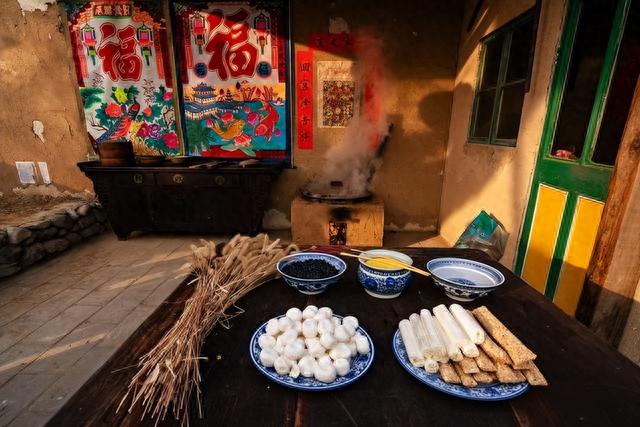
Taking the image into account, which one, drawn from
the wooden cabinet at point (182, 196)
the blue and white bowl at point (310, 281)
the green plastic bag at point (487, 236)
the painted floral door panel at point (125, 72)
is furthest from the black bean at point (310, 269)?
the painted floral door panel at point (125, 72)

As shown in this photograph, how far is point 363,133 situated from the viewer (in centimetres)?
501

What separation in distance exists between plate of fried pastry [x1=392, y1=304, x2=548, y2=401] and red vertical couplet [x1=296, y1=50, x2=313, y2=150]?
14.4ft

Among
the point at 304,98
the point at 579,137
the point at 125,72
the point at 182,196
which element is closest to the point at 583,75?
the point at 579,137

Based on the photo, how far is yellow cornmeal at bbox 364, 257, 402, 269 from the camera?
1410mm

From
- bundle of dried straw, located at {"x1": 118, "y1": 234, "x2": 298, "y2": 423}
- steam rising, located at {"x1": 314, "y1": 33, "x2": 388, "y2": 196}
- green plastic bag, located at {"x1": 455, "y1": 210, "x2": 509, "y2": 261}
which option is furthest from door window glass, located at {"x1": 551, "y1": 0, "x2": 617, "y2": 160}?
steam rising, located at {"x1": 314, "y1": 33, "x2": 388, "y2": 196}

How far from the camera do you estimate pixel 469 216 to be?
167 inches

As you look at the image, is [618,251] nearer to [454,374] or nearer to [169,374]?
[454,374]

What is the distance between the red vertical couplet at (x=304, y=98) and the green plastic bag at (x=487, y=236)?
2.76 metres

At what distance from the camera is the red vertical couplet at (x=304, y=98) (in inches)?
189

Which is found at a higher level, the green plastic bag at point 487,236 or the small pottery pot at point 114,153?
the small pottery pot at point 114,153

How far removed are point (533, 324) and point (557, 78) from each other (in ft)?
7.75

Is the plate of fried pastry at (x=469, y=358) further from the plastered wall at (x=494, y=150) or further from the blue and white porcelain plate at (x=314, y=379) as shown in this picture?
the plastered wall at (x=494, y=150)

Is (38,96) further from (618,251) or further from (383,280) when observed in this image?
(618,251)

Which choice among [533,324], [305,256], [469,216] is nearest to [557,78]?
[469,216]
